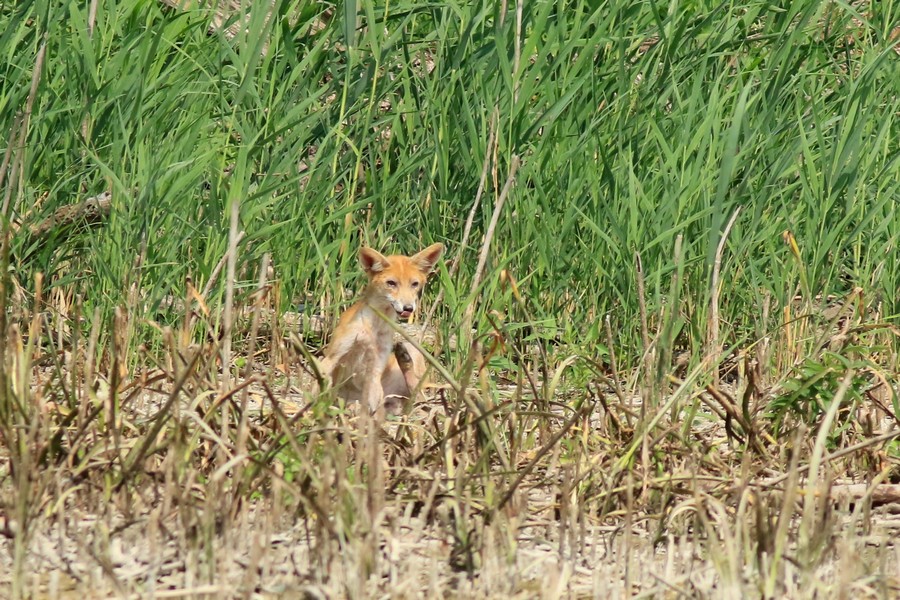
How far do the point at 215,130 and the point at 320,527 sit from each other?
3910 millimetres

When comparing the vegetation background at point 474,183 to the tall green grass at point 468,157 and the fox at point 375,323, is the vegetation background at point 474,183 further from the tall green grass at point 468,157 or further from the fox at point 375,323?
the fox at point 375,323

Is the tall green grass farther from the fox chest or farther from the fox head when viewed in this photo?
the fox chest

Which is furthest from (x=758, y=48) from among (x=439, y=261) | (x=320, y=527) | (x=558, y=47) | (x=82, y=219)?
(x=320, y=527)

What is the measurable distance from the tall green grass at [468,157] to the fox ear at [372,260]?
0.39 ft

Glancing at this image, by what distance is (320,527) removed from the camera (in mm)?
3586

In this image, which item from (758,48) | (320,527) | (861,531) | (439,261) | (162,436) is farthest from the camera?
(758,48)

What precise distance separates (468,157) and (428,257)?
1.75 feet

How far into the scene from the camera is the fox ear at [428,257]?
687 centimetres

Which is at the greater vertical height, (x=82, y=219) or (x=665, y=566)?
(x=82, y=219)

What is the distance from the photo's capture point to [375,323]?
7031mm

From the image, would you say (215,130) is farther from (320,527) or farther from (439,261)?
(320,527)

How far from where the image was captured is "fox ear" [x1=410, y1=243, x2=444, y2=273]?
270 inches

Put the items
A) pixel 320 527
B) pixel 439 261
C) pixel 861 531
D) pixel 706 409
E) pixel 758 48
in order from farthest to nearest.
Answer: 1. pixel 758 48
2. pixel 439 261
3. pixel 706 409
4. pixel 861 531
5. pixel 320 527

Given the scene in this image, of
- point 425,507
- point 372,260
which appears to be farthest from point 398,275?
point 425,507
